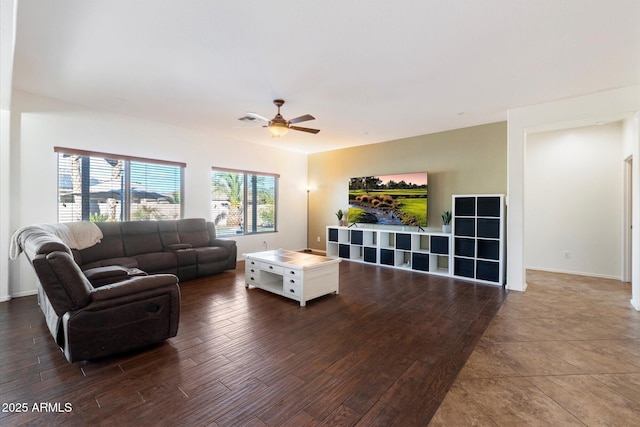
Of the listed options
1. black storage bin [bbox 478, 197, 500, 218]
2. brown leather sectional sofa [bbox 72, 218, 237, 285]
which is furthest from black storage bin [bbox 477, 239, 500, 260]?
brown leather sectional sofa [bbox 72, 218, 237, 285]

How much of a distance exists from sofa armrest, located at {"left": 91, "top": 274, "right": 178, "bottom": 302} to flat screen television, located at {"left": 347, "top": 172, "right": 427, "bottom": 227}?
181 inches

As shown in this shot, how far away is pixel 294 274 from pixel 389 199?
331 cm

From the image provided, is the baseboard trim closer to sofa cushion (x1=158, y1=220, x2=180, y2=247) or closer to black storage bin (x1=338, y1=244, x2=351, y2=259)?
black storage bin (x1=338, y1=244, x2=351, y2=259)

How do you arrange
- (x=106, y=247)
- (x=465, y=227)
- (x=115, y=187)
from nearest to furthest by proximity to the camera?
(x=106, y=247), (x=115, y=187), (x=465, y=227)

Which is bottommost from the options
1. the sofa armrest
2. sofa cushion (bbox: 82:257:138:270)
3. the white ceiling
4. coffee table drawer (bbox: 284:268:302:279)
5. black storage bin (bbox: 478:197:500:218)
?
coffee table drawer (bbox: 284:268:302:279)

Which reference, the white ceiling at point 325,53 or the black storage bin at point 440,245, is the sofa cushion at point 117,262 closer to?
the white ceiling at point 325,53

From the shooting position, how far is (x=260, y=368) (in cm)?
229

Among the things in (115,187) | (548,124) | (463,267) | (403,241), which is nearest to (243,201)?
(115,187)

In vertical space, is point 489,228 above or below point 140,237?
above

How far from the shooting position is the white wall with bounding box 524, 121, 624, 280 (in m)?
4.90

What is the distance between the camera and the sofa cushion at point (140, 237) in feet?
15.2

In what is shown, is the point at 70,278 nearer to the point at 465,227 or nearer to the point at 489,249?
the point at 465,227

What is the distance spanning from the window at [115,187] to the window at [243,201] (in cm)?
83

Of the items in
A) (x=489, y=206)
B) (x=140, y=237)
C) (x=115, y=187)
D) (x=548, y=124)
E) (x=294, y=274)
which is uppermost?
(x=548, y=124)
